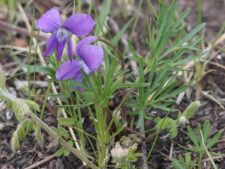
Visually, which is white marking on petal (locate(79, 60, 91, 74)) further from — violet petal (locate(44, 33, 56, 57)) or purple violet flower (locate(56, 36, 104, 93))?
violet petal (locate(44, 33, 56, 57))

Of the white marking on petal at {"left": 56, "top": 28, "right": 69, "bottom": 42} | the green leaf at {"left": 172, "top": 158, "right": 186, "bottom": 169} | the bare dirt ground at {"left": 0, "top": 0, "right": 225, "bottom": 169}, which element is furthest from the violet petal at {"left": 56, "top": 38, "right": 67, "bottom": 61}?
the green leaf at {"left": 172, "top": 158, "right": 186, "bottom": 169}

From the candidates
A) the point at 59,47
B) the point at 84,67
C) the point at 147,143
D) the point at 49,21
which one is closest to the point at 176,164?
the point at 147,143

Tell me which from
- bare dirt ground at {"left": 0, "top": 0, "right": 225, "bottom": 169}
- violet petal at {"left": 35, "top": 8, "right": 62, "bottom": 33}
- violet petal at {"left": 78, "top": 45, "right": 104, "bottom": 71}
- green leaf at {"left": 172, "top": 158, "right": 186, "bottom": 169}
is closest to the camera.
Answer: violet petal at {"left": 35, "top": 8, "right": 62, "bottom": 33}

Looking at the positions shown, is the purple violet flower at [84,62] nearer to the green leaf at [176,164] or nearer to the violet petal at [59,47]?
the violet petal at [59,47]

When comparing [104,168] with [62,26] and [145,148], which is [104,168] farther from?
[62,26]

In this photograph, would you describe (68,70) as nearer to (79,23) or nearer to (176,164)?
(79,23)

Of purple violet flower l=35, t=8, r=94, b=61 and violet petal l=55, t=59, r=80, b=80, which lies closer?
purple violet flower l=35, t=8, r=94, b=61

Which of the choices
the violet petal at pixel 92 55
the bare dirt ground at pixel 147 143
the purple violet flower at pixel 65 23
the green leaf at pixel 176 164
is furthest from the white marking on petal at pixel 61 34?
the green leaf at pixel 176 164
